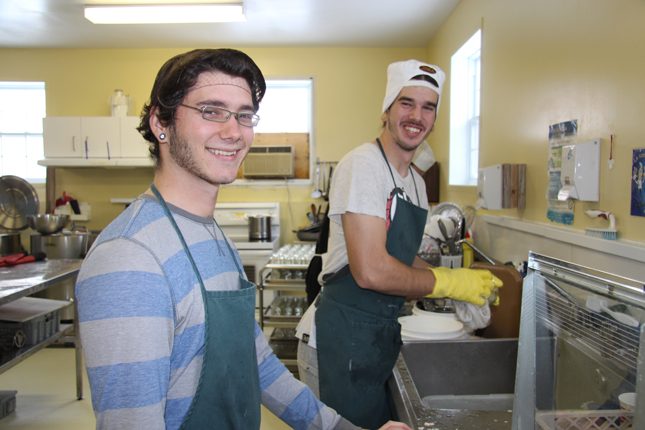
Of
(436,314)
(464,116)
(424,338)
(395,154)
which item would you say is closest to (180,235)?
(395,154)

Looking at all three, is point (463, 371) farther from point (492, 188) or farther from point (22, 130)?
point (22, 130)

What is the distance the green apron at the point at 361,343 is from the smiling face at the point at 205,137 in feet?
2.36

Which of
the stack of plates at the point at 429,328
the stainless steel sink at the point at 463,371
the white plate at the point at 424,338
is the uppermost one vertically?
the stack of plates at the point at 429,328

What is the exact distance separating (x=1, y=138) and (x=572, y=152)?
19.1ft

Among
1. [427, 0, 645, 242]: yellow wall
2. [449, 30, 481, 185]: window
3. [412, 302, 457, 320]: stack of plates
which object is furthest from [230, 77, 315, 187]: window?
[412, 302, 457, 320]: stack of plates

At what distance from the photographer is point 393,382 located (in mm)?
1323

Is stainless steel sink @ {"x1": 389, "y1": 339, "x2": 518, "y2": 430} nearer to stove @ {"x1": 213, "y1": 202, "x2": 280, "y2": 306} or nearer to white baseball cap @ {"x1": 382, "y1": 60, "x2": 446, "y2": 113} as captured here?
white baseball cap @ {"x1": 382, "y1": 60, "x2": 446, "y2": 113}

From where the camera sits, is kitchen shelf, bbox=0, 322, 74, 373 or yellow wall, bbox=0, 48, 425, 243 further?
yellow wall, bbox=0, 48, 425, 243

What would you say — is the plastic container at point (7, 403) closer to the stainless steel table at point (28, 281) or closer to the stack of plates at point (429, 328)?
the stainless steel table at point (28, 281)

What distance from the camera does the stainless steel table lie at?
2.06 m

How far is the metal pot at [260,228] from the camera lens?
4.31 meters

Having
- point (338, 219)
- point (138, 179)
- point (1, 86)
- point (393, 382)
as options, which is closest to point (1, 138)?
point (1, 86)

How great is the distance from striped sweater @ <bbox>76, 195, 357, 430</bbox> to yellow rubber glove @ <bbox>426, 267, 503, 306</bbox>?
802mm

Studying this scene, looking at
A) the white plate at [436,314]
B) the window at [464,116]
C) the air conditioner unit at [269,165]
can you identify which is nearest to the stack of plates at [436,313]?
the white plate at [436,314]
